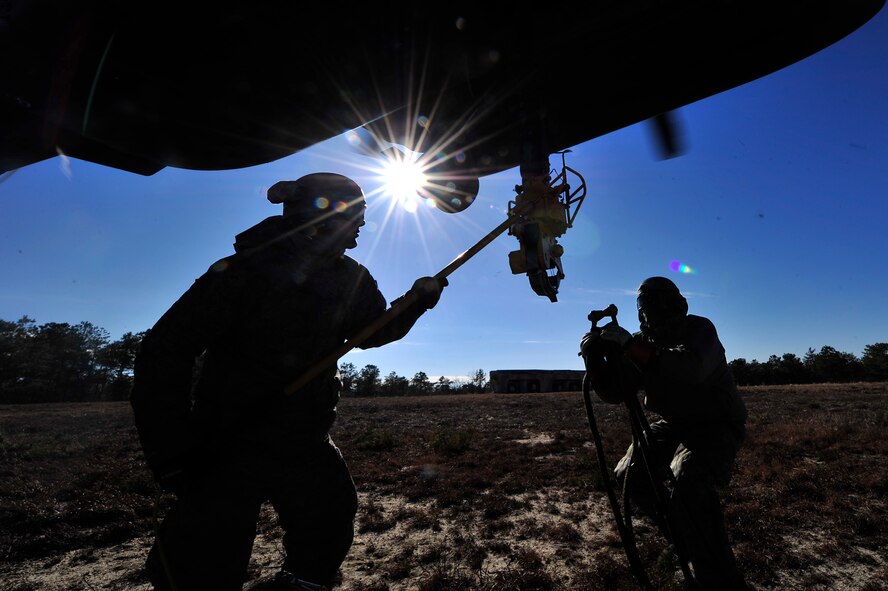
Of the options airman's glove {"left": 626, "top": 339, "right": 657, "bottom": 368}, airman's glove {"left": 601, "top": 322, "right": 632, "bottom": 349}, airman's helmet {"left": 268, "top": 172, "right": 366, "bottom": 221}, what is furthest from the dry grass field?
airman's helmet {"left": 268, "top": 172, "right": 366, "bottom": 221}

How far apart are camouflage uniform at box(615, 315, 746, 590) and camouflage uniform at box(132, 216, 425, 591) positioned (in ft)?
6.64

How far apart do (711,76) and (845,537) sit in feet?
15.8

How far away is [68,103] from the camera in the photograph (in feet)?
11.1

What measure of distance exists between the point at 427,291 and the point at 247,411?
52.1 inches

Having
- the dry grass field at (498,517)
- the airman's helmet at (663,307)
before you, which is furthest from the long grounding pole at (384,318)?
the dry grass field at (498,517)

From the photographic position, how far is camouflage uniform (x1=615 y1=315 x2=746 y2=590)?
2.96 metres

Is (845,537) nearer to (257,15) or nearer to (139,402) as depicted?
(139,402)

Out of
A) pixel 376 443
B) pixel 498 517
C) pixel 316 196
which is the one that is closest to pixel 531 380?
pixel 376 443

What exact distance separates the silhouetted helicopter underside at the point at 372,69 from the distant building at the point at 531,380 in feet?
119

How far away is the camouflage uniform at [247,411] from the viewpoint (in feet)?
6.32

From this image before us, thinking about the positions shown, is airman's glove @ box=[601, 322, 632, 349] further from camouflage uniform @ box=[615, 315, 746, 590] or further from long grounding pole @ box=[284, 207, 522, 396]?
long grounding pole @ box=[284, 207, 522, 396]

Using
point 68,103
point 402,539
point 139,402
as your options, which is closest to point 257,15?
point 68,103

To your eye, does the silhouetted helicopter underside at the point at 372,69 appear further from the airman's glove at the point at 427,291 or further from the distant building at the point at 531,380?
the distant building at the point at 531,380

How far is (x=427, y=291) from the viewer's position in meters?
A: 2.82
